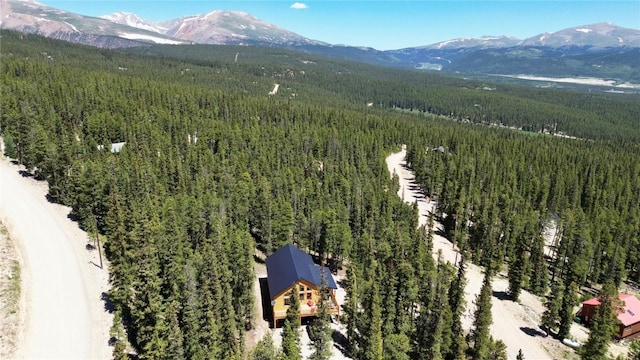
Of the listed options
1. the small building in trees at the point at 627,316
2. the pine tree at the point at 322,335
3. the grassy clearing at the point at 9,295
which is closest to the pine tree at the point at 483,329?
the pine tree at the point at 322,335

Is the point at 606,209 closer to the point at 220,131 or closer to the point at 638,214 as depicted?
the point at 638,214

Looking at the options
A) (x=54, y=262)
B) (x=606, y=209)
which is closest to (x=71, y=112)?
(x=54, y=262)

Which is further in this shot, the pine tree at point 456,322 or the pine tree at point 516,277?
the pine tree at point 516,277

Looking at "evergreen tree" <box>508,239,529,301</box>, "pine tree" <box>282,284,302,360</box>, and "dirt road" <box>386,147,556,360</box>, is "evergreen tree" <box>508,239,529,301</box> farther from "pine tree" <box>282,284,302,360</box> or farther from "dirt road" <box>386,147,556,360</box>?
"pine tree" <box>282,284,302,360</box>

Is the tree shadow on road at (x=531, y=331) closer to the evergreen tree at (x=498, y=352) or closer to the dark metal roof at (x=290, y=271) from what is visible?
the evergreen tree at (x=498, y=352)

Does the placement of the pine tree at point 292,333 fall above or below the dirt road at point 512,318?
above

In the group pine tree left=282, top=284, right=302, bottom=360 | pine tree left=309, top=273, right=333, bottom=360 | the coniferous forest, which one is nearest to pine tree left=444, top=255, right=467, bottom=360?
the coniferous forest

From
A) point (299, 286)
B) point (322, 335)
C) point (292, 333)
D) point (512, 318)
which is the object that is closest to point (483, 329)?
point (512, 318)
